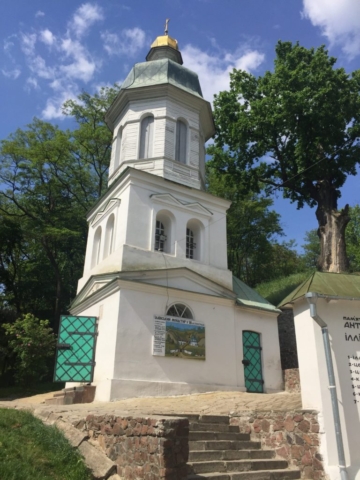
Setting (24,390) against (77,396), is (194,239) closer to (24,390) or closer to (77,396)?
(77,396)

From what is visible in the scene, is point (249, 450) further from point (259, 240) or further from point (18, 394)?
point (259, 240)

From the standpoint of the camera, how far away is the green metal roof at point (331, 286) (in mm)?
7184

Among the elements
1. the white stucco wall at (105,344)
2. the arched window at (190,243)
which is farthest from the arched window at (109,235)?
the arched window at (190,243)

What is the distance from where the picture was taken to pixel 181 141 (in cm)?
1647

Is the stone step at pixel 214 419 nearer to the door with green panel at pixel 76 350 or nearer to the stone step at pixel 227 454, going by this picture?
the stone step at pixel 227 454

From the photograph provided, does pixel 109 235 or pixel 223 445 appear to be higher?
pixel 109 235

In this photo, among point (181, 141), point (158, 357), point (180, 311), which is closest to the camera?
point (158, 357)

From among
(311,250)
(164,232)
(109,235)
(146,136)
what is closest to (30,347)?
(109,235)

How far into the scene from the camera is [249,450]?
6797 millimetres

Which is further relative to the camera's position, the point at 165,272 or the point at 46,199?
the point at 46,199

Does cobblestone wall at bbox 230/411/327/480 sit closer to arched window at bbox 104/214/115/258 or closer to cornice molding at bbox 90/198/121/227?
arched window at bbox 104/214/115/258

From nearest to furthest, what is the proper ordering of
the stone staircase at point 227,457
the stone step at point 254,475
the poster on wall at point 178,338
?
the stone step at point 254,475, the stone staircase at point 227,457, the poster on wall at point 178,338

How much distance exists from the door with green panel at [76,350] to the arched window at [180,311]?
2.41 meters

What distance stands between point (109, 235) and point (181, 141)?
4.79m
